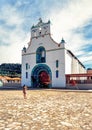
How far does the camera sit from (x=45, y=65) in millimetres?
39812

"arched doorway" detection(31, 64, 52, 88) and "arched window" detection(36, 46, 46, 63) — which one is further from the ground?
"arched window" detection(36, 46, 46, 63)

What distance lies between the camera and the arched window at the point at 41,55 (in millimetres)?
40112

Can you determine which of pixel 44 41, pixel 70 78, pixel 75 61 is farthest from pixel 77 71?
pixel 44 41

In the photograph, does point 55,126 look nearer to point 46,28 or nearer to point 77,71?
point 46,28

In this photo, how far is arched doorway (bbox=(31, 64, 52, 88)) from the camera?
39.7 m

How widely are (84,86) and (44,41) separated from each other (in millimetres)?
11660

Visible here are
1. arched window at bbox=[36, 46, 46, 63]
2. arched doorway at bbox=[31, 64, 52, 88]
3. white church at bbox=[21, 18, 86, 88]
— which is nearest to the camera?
white church at bbox=[21, 18, 86, 88]

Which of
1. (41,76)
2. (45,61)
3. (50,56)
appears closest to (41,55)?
(45,61)

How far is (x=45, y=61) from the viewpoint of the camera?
3978 centimetres

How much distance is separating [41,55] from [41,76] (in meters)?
4.13

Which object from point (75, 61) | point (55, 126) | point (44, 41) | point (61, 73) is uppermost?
point (44, 41)

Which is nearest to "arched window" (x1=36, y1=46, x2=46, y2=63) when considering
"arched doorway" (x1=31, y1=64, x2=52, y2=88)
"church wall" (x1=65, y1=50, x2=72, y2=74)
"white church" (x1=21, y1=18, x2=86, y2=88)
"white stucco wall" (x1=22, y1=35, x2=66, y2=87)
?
"white church" (x1=21, y1=18, x2=86, y2=88)

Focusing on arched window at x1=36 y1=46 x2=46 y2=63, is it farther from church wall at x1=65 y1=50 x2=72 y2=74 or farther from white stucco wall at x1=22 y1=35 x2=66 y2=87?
church wall at x1=65 y1=50 x2=72 y2=74

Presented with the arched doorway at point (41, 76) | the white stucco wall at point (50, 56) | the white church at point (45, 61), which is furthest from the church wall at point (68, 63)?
the arched doorway at point (41, 76)
